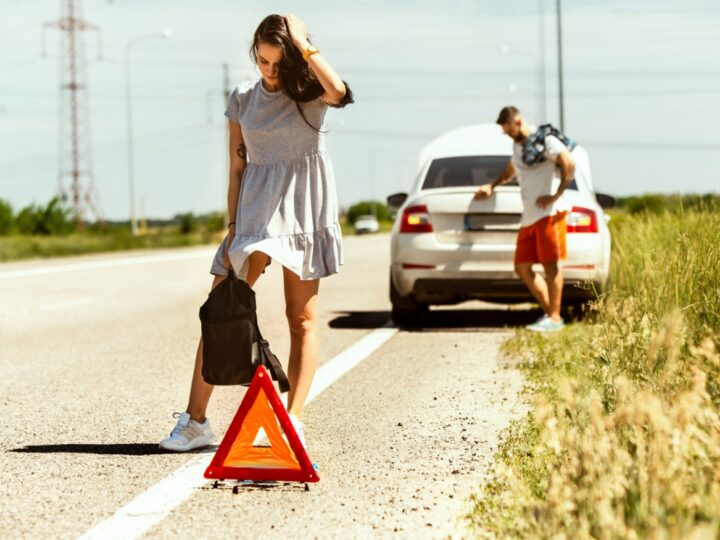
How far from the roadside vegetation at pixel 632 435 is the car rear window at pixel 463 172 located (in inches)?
149

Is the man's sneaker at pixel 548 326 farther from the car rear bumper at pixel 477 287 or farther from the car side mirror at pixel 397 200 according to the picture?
the car side mirror at pixel 397 200

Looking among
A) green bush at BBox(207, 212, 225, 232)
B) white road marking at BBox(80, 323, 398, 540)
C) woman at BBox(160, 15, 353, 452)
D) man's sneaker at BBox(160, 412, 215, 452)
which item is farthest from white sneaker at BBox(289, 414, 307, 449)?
green bush at BBox(207, 212, 225, 232)

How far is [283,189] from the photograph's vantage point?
5.22m

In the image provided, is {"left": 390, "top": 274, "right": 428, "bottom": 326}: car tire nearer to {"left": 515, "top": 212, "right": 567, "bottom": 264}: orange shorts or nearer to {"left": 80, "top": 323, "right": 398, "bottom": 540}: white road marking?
{"left": 515, "top": 212, "right": 567, "bottom": 264}: orange shorts

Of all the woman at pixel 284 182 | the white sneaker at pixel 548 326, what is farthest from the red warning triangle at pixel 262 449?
the white sneaker at pixel 548 326

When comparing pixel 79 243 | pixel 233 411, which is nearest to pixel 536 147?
pixel 233 411

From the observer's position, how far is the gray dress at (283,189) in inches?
204

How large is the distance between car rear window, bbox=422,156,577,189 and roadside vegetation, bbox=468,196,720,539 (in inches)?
149

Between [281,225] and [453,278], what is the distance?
5829 mm

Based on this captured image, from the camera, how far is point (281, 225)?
522 cm

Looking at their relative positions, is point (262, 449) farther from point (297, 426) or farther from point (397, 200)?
point (397, 200)

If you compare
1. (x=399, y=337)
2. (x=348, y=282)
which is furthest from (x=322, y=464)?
(x=348, y=282)

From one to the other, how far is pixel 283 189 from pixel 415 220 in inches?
233

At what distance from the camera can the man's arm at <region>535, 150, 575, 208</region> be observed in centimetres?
1012
